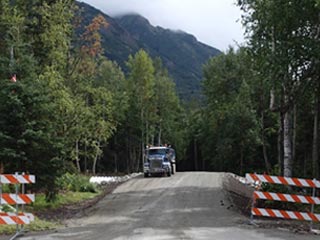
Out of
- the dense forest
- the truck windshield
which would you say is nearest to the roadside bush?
the dense forest

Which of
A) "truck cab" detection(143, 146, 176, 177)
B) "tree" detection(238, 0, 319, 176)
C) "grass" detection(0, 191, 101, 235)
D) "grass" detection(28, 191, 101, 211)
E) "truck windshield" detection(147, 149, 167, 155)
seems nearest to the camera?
"grass" detection(0, 191, 101, 235)

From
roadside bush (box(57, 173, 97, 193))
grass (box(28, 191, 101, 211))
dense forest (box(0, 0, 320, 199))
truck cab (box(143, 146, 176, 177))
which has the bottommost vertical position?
grass (box(28, 191, 101, 211))

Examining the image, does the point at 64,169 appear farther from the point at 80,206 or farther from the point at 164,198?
the point at 164,198

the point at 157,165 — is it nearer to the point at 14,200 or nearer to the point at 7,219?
the point at 14,200

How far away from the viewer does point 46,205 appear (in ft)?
66.8

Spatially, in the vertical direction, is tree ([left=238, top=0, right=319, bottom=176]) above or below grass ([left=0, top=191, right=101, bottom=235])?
above

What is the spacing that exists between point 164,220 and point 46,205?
6700 millimetres

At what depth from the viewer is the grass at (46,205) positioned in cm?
1355

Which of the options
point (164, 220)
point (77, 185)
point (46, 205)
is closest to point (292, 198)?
point (164, 220)

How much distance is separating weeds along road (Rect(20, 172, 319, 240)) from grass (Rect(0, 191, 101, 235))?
666 mm

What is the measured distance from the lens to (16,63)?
64.8 feet

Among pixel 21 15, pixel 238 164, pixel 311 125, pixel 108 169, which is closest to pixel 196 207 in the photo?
pixel 21 15

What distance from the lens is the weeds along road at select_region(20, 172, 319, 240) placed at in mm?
12648

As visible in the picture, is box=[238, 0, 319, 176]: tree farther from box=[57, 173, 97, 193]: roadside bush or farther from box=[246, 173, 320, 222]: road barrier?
box=[57, 173, 97, 193]: roadside bush
